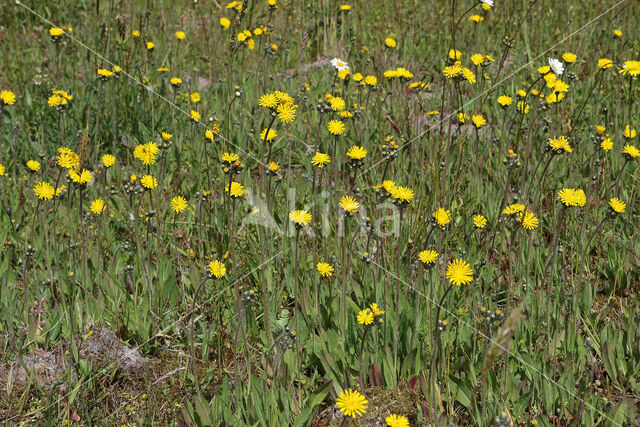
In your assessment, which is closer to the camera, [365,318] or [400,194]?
[365,318]

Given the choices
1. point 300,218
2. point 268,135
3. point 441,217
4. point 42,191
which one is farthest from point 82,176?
point 441,217

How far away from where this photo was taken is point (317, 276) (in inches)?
101

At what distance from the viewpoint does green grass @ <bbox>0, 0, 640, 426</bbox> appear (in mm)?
2135

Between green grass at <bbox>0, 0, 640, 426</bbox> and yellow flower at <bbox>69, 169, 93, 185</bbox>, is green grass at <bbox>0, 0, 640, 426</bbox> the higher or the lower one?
the lower one

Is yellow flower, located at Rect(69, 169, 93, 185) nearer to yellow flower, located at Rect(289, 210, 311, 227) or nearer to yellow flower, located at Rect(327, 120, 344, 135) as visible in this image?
yellow flower, located at Rect(289, 210, 311, 227)

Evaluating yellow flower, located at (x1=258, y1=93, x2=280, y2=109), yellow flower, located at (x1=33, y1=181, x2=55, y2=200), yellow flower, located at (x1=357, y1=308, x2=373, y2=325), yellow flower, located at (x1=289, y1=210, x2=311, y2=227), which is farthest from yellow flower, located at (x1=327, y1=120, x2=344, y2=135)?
yellow flower, located at (x1=33, y1=181, x2=55, y2=200)

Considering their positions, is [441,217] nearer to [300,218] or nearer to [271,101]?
[300,218]

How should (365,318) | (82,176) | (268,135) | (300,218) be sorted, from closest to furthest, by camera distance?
(365,318) → (300,218) → (82,176) → (268,135)

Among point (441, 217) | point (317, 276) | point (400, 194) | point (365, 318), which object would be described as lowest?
point (317, 276)

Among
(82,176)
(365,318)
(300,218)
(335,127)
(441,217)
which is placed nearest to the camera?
(365,318)

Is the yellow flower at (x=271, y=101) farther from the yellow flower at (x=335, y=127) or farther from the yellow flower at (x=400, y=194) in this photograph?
the yellow flower at (x=400, y=194)

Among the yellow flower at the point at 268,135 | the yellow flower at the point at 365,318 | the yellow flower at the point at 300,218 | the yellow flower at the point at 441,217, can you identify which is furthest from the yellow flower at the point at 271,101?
the yellow flower at the point at 365,318

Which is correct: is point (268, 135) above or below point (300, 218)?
above

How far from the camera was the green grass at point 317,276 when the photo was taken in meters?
2.13
